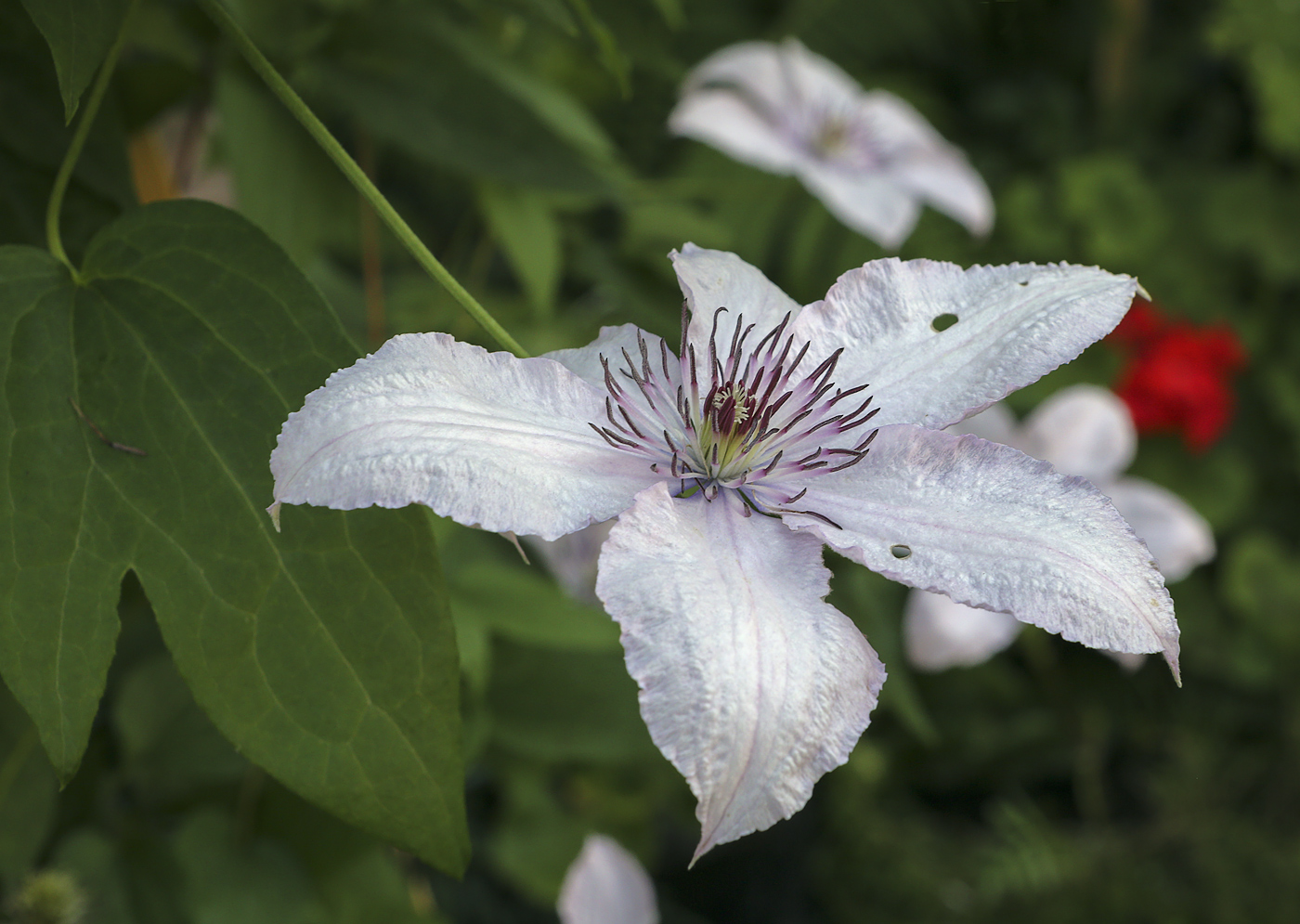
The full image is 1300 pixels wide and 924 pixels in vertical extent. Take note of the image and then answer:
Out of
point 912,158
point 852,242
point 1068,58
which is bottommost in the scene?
point 852,242

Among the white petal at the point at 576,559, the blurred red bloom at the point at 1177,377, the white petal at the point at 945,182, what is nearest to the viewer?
the white petal at the point at 576,559

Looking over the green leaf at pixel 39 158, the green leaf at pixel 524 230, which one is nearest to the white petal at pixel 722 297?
the green leaf at pixel 39 158

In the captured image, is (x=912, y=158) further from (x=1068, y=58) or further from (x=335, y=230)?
(x=1068, y=58)

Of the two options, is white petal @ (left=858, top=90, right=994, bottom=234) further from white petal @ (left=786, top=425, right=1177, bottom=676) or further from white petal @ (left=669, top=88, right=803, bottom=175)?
white petal @ (left=786, top=425, right=1177, bottom=676)

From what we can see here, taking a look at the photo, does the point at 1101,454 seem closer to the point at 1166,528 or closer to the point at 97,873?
the point at 1166,528

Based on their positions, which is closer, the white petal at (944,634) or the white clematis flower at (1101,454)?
the white petal at (944,634)

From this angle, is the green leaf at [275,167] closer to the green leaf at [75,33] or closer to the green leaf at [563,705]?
the green leaf at [75,33]

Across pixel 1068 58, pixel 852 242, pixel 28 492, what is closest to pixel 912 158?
pixel 852 242
